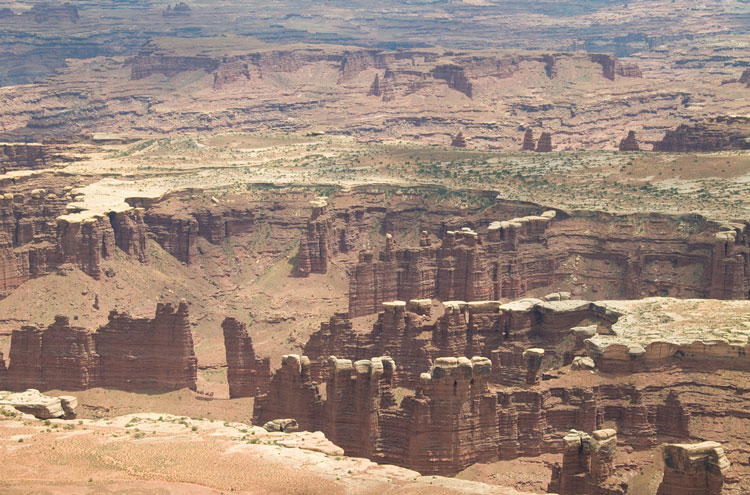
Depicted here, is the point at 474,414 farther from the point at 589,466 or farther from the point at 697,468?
the point at 697,468

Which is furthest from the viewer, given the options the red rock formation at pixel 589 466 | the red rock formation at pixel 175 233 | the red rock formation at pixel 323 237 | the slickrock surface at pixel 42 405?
the red rock formation at pixel 175 233

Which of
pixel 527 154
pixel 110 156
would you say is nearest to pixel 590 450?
pixel 527 154

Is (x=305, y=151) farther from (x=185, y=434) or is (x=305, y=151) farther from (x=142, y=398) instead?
(x=185, y=434)

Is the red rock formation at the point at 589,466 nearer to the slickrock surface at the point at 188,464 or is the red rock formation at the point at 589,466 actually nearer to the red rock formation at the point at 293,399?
the slickrock surface at the point at 188,464

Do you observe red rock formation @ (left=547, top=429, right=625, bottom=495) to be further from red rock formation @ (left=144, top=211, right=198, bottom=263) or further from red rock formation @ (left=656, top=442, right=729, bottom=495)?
red rock formation @ (left=144, top=211, right=198, bottom=263)

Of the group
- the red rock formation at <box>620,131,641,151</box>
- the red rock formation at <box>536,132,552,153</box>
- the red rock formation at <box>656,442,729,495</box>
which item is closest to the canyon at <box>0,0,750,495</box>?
the red rock formation at <box>656,442,729,495</box>

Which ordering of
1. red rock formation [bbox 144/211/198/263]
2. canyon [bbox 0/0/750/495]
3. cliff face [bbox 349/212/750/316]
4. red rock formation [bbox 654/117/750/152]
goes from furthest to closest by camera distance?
red rock formation [bbox 654/117/750/152], red rock formation [bbox 144/211/198/263], cliff face [bbox 349/212/750/316], canyon [bbox 0/0/750/495]

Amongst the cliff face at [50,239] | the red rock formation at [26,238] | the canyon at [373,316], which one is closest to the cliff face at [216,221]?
the canyon at [373,316]
